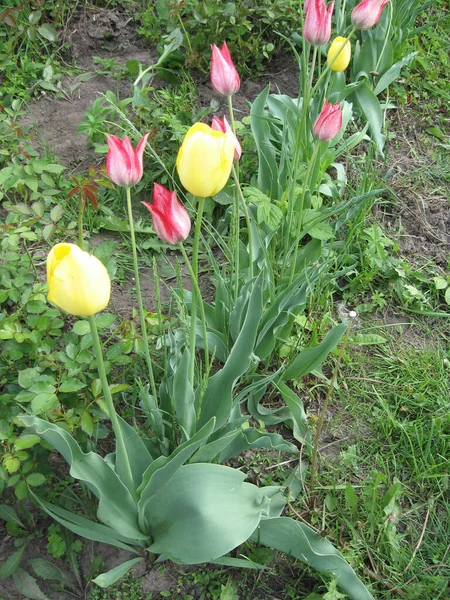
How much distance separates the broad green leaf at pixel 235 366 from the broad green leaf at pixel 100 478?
0.28 m

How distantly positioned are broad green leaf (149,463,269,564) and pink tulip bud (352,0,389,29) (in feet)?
3.79

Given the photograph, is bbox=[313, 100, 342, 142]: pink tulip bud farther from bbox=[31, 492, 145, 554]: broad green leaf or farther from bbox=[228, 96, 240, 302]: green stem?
bbox=[31, 492, 145, 554]: broad green leaf

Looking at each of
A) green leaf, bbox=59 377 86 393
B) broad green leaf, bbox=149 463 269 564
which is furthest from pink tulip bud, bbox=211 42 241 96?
broad green leaf, bbox=149 463 269 564

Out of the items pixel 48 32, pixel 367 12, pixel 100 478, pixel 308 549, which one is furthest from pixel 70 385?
pixel 48 32

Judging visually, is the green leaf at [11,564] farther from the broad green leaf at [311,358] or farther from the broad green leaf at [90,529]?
the broad green leaf at [311,358]

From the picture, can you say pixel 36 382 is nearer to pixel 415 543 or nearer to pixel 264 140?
pixel 415 543

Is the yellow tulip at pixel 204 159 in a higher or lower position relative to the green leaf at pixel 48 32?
higher

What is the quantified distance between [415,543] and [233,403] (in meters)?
0.60

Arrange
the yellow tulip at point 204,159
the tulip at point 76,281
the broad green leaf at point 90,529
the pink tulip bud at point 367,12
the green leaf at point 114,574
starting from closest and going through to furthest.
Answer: the tulip at point 76,281 → the yellow tulip at point 204,159 → the green leaf at point 114,574 → the broad green leaf at point 90,529 → the pink tulip bud at point 367,12

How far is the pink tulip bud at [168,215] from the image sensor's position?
1.12 m

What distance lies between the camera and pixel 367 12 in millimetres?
1558

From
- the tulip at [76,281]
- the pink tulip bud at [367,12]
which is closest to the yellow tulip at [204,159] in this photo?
the tulip at [76,281]

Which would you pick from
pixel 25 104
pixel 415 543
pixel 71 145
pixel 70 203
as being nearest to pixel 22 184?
pixel 70 203

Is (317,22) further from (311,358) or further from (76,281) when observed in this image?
(76,281)
